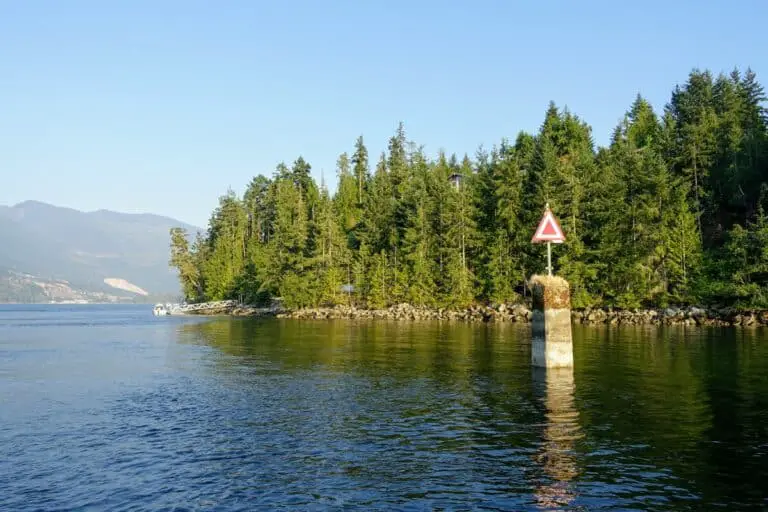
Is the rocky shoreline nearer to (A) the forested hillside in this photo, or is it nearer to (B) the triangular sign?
(A) the forested hillside

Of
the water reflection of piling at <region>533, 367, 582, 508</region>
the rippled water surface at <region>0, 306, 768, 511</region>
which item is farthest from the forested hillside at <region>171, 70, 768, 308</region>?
the water reflection of piling at <region>533, 367, 582, 508</region>

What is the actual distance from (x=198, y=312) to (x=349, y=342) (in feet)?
319

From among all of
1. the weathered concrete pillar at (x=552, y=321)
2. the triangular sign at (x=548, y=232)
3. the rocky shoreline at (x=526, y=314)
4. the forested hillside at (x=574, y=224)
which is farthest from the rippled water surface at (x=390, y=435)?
the forested hillside at (x=574, y=224)

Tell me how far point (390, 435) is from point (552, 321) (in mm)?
13227

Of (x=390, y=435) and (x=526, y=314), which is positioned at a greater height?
(x=526, y=314)

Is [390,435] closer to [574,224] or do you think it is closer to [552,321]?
[552,321]

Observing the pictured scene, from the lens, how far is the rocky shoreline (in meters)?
67.1

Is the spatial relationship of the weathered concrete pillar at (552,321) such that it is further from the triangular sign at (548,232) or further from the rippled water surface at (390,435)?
the triangular sign at (548,232)

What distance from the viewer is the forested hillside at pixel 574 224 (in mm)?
78688

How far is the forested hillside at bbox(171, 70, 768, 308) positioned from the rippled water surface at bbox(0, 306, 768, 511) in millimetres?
46101

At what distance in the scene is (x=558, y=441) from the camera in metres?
16.7

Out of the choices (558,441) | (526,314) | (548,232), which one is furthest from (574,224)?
(558,441)

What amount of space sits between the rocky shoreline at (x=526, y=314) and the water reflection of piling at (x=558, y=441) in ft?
159

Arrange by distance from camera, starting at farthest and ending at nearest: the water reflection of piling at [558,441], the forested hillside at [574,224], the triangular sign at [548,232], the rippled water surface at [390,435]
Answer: the forested hillside at [574,224], the triangular sign at [548,232], the rippled water surface at [390,435], the water reflection of piling at [558,441]
